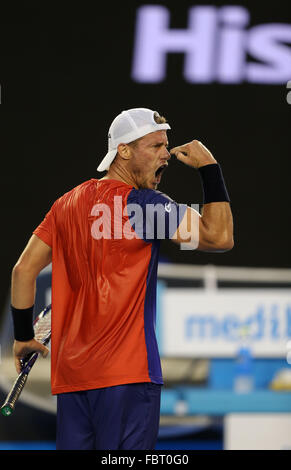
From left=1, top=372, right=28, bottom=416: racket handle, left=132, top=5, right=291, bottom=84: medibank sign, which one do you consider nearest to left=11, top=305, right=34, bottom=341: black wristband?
left=1, top=372, right=28, bottom=416: racket handle

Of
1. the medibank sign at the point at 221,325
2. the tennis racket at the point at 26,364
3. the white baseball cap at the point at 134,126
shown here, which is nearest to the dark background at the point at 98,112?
the medibank sign at the point at 221,325

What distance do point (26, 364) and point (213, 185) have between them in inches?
34.5

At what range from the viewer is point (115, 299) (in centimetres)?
235

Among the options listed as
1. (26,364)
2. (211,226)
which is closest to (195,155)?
(211,226)

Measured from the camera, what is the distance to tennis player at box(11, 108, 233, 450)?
2.31 metres

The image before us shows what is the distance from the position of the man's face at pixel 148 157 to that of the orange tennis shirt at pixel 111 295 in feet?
0.35

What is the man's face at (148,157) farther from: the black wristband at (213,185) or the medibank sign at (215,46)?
the medibank sign at (215,46)

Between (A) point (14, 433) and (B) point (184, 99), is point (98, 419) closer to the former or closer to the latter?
(A) point (14, 433)

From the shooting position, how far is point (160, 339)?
5.56 metres

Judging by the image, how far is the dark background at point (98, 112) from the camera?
294 inches

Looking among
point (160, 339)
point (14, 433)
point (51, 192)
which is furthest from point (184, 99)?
point (14, 433)

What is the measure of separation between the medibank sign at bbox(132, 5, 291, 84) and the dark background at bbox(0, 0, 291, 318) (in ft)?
0.28
